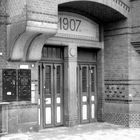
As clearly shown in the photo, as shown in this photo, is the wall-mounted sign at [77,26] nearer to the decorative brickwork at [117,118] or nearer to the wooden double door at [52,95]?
the wooden double door at [52,95]

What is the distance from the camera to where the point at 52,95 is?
10.5 m

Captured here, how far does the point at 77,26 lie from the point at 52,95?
2466mm

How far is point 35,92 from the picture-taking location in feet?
31.1

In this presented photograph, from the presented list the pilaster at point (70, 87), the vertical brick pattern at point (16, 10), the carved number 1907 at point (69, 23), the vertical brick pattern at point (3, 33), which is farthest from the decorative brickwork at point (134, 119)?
the vertical brick pattern at point (16, 10)

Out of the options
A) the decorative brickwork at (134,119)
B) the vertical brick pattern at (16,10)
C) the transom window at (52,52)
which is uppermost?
the vertical brick pattern at (16,10)

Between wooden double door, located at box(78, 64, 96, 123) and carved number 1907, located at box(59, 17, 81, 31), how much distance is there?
1335mm

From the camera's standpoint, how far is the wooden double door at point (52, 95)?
10273mm

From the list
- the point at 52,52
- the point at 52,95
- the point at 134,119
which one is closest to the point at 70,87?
the point at 52,95

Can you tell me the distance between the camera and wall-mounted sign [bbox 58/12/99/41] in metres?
10.5

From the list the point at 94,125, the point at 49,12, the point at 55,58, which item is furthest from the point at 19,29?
the point at 94,125

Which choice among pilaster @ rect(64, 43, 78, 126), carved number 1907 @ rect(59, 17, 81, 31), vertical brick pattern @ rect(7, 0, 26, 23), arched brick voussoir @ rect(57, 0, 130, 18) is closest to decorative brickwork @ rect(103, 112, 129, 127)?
pilaster @ rect(64, 43, 78, 126)

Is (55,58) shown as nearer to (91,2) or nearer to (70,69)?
(70,69)

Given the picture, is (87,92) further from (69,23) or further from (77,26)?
(69,23)

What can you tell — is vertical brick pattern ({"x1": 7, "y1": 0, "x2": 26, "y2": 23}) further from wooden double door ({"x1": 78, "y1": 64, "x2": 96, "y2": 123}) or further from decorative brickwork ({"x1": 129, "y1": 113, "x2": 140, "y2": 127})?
decorative brickwork ({"x1": 129, "y1": 113, "x2": 140, "y2": 127})
